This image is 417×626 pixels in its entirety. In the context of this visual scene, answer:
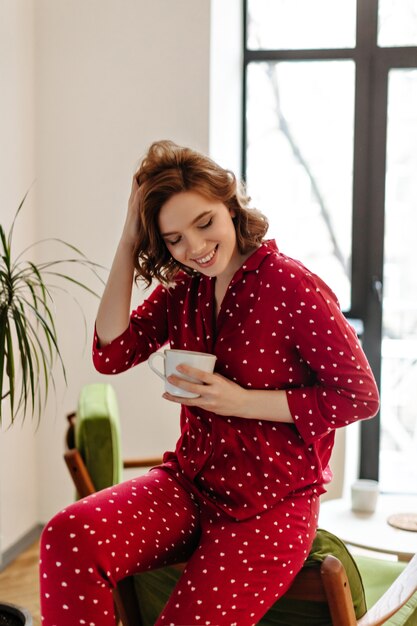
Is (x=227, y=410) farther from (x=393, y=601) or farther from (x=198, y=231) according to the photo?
(x=393, y=601)

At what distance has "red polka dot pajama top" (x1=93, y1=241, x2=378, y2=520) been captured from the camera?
1.43 meters

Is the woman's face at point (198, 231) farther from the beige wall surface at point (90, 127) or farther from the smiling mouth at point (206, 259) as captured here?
the beige wall surface at point (90, 127)

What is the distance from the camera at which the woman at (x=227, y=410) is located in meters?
1.34

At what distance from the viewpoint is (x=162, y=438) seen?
10.6 feet

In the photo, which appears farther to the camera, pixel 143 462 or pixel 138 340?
pixel 143 462

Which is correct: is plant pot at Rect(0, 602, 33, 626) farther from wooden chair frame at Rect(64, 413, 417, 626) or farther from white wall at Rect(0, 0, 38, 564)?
white wall at Rect(0, 0, 38, 564)

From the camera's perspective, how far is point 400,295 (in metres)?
3.52

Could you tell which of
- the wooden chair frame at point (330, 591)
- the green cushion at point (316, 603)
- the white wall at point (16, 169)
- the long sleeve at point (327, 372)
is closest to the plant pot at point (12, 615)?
the wooden chair frame at point (330, 591)

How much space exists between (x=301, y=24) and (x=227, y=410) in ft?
8.04

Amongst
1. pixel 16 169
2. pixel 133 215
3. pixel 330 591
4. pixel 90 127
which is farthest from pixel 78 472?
pixel 90 127

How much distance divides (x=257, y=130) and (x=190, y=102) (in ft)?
1.69

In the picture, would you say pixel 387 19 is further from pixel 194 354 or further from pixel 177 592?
pixel 177 592

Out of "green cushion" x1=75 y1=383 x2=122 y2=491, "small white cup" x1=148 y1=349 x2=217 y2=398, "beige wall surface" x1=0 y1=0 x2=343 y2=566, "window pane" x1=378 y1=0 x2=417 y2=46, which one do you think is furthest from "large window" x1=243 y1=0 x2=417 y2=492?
"small white cup" x1=148 y1=349 x2=217 y2=398

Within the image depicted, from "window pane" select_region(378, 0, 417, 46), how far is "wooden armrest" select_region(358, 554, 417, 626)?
2.41m
